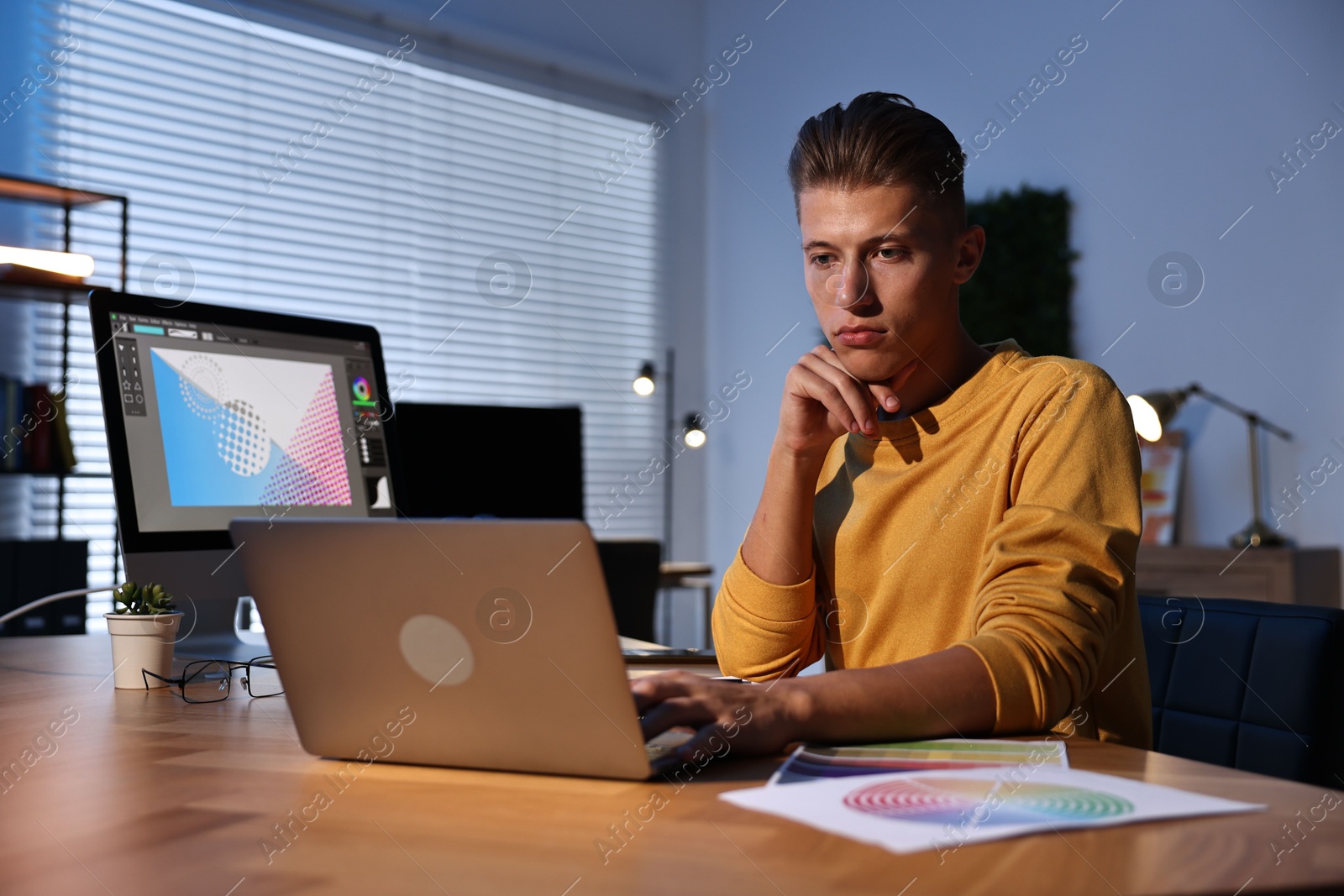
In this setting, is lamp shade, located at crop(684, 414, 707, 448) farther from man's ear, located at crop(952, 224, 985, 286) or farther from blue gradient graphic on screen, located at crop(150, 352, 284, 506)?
man's ear, located at crop(952, 224, 985, 286)

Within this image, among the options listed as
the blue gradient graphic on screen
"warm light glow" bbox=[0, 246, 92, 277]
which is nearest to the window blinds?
"warm light glow" bbox=[0, 246, 92, 277]

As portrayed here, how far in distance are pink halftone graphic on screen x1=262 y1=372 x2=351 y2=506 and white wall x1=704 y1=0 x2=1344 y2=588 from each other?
3070 mm

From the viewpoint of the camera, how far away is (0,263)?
3250 millimetres

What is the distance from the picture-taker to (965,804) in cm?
64

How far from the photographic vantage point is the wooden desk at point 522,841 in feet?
1.77

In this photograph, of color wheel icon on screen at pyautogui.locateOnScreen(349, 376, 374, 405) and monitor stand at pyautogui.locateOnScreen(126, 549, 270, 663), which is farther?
color wheel icon on screen at pyautogui.locateOnScreen(349, 376, 374, 405)

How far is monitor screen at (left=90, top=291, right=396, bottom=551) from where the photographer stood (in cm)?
140

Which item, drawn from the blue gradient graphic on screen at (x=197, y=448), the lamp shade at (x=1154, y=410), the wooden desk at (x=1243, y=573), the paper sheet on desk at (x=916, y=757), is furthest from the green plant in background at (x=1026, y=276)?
the paper sheet on desk at (x=916, y=757)

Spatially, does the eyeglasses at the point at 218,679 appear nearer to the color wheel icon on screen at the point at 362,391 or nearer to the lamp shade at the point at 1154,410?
the color wheel icon on screen at the point at 362,391

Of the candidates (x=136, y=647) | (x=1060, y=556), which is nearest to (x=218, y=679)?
(x=136, y=647)

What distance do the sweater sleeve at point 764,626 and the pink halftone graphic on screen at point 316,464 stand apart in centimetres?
64

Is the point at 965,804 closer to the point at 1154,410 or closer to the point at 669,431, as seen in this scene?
the point at 1154,410

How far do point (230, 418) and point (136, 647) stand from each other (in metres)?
0.36

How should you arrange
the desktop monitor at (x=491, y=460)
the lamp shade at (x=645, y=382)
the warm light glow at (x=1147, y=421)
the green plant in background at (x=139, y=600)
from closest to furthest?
the green plant in background at (x=139, y=600) < the desktop monitor at (x=491, y=460) < the warm light glow at (x=1147, y=421) < the lamp shade at (x=645, y=382)
